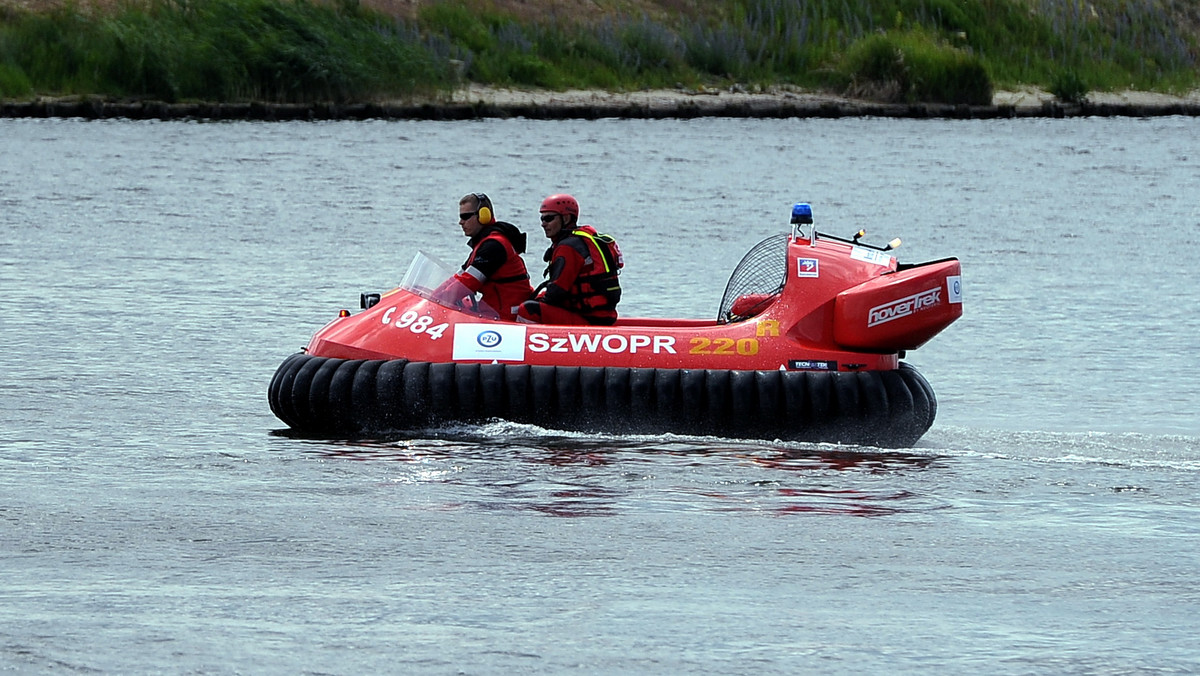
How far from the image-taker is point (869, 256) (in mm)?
11164

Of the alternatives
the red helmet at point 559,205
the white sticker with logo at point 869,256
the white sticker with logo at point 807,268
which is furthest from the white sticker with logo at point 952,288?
the red helmet at point 559,205

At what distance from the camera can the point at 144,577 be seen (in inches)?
296

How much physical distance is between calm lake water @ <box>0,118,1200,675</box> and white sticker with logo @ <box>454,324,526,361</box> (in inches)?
17.2

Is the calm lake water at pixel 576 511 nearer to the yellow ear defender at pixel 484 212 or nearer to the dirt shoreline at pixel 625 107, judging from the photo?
the yellow ear defender at pixel 484 212

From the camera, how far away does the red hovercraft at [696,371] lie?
10789 millimetres

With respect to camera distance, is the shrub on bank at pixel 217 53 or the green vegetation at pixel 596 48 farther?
the green vegetation at pixel 596 48

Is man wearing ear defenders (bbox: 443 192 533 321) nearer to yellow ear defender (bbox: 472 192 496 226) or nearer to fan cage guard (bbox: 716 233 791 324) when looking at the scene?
yellow ear defender (bbox: 472 192 496 226)

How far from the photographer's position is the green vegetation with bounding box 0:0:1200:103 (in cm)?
5453

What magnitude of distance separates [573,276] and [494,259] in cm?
50

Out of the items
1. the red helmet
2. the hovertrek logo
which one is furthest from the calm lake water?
the red helmet

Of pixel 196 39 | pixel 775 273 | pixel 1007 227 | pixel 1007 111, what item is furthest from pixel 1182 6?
pixel 775 273

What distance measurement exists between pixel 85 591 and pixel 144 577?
28 centimetres

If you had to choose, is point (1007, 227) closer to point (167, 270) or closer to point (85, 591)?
point (167, 270)

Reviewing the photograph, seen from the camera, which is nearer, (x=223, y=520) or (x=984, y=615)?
(x=984, y=615)
